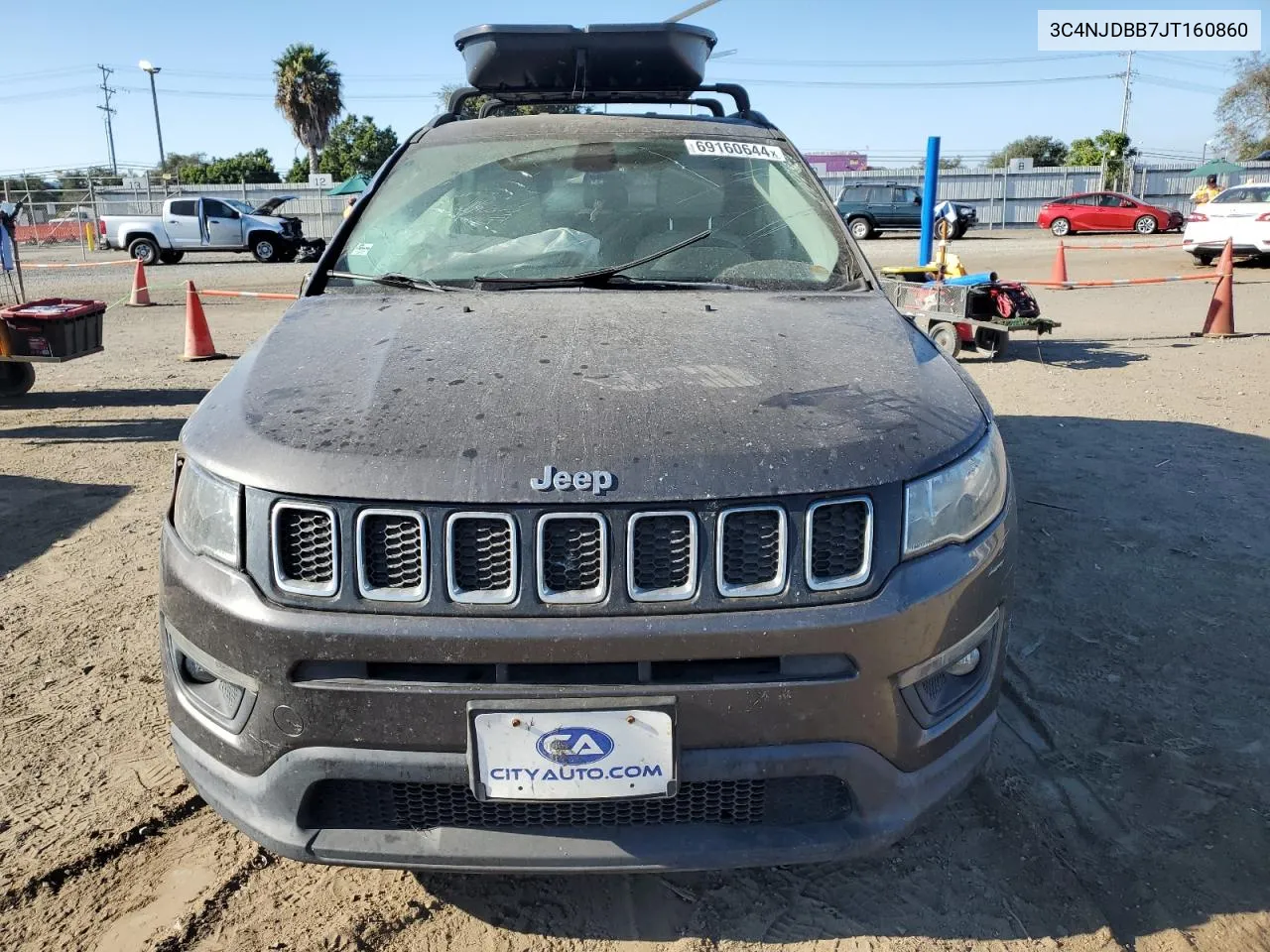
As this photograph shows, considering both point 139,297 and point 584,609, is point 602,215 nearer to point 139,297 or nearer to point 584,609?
point 584,609

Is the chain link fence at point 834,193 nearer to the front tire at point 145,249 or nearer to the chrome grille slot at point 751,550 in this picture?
the front tire at point 145,249

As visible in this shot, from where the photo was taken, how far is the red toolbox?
22.4 ft

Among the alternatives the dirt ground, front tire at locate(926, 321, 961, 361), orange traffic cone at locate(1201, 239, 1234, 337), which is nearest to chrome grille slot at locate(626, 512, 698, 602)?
the dirt ground

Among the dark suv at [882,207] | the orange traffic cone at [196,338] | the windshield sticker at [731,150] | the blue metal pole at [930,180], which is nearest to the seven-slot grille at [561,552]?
the windshield sticker at [731,150]

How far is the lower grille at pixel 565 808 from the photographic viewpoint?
1855mm

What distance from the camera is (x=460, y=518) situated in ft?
5.63

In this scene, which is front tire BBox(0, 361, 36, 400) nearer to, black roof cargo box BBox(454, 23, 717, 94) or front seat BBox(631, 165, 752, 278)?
black roof cargo box BBox(454, 23, 717, 94)

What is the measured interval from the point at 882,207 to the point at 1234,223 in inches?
448

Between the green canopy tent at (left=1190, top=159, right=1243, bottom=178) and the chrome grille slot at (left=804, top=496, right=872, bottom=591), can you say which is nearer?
the chrome grille slot at (left=804, top=496, right=872, bottom=591)

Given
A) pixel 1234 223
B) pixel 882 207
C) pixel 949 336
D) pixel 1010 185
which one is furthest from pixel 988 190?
pixel 949 336

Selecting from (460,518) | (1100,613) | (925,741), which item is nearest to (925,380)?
(925,741)

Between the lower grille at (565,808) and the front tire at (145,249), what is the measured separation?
A: 84.5 ft

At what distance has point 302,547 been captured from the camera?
178cm

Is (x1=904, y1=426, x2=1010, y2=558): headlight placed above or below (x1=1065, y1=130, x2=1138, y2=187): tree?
below
